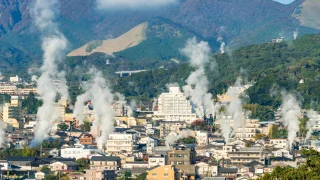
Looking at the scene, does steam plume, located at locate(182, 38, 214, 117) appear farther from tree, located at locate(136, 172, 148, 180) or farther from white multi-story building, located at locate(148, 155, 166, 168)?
tree, located at locate(136, 172, 148, 180)

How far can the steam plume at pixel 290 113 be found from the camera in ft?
196

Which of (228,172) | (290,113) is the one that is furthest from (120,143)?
(228,172)

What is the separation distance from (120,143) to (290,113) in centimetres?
1186

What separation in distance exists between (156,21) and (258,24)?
80.5ft

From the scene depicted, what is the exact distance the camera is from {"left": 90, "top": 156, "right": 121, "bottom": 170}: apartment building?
48312 millimetres

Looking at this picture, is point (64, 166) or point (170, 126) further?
point (170, 126)

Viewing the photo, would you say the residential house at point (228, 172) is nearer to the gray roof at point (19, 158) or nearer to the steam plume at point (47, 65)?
the gray roof at point (19, 158)

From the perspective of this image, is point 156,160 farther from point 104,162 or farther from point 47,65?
point 47,65

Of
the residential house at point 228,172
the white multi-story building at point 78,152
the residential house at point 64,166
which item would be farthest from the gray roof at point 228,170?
the white multi-story building at point 78,152

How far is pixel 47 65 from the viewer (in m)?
114

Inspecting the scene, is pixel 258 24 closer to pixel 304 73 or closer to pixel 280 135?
pixel 304 73

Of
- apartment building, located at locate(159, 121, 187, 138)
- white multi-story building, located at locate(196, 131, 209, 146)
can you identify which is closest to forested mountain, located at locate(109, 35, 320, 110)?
apartment building, located at locate(159, 121, 187, 138)

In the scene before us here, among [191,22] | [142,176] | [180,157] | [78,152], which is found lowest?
[142,176]

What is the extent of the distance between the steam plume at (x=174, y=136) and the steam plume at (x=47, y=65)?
5.91 m
